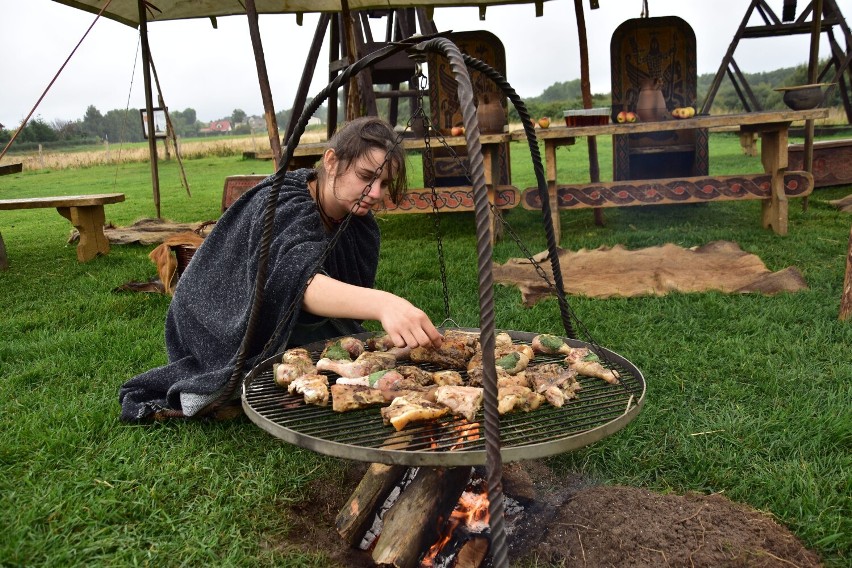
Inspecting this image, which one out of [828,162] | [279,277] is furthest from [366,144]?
[828,162]

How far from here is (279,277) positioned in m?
2.52

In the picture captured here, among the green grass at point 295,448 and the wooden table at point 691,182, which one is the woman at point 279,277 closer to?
the green grass at point 295,448

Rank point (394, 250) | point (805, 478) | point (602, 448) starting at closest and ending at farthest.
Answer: point (805, 478)
point (602, 448)
point (394, 250)

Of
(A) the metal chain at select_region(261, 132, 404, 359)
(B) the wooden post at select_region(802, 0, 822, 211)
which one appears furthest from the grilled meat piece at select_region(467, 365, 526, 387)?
(B) the wooden post at select_region(802, 0, 822, 211)

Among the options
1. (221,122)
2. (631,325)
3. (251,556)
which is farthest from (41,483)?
(221,122)

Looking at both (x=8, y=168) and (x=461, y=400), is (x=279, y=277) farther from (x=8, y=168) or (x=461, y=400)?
(x=8, y=168)

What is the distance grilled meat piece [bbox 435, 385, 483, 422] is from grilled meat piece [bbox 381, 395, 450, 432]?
0.07ft

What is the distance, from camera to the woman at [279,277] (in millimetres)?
2490

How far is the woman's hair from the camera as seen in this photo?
265 cm

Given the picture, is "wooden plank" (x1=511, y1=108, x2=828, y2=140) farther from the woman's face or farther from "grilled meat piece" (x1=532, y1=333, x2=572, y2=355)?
"grilled meat piece" (x1=532, y1=333, x2=572, y2=355)

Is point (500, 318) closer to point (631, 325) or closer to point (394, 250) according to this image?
point (631, 325)

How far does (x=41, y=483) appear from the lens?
2457mm

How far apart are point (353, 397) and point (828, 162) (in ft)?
31.2

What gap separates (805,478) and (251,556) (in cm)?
188
